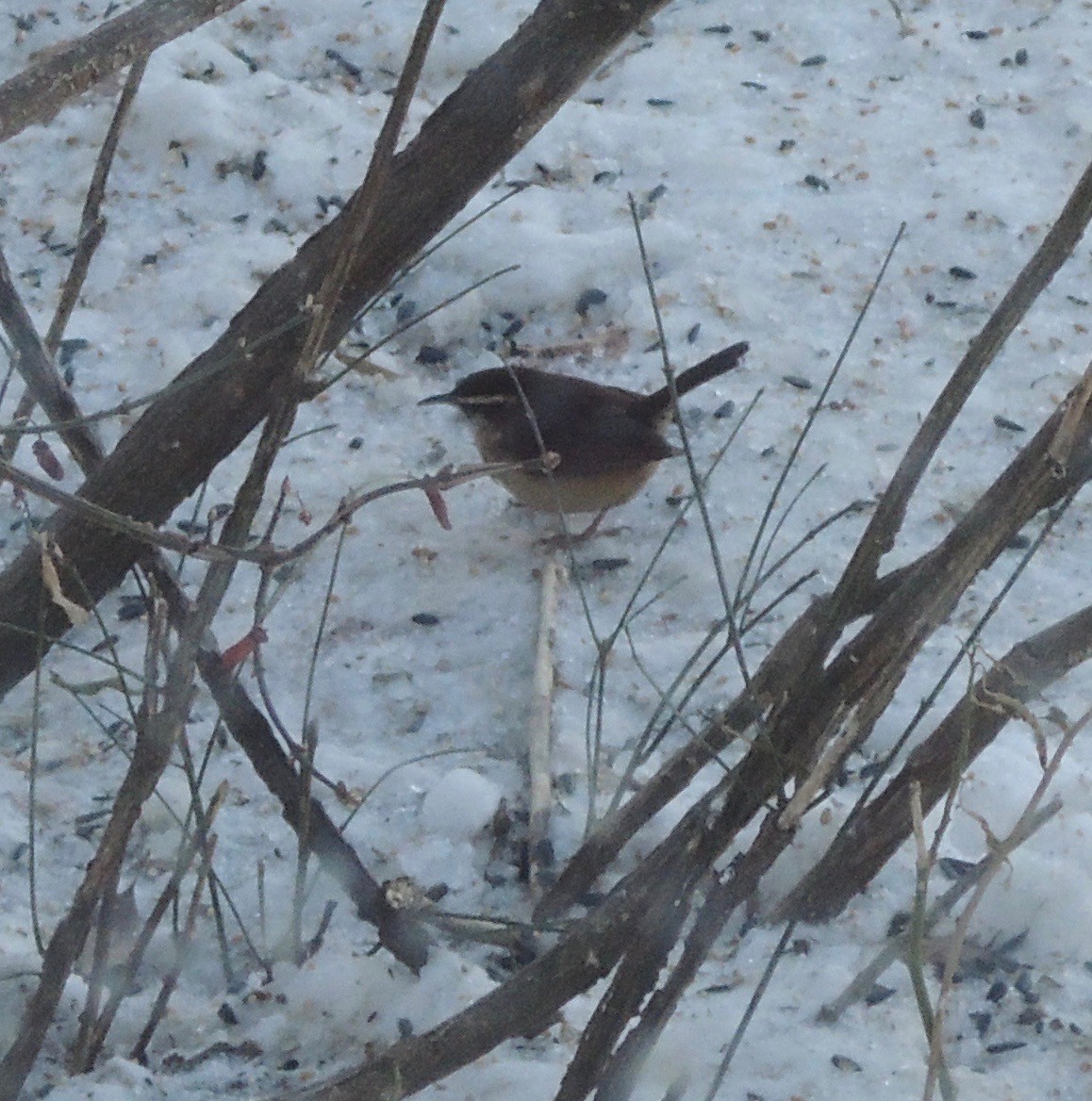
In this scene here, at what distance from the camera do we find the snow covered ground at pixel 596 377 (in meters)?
2.37

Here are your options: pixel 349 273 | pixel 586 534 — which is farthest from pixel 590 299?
pixel 349 273

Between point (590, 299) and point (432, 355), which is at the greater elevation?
point (590, 299)

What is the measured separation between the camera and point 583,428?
12.8 feet

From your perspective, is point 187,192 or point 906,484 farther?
point 187,192

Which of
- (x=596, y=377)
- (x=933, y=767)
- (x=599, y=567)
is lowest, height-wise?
(x=933, y=767)

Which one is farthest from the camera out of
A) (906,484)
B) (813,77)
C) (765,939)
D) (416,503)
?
(813,77)

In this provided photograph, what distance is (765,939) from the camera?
2.47m

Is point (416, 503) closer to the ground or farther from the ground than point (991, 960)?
farther from the ground

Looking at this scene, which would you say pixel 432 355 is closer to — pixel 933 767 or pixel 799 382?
pixel 799 382

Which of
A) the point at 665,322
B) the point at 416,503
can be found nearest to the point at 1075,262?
the point at 665,322

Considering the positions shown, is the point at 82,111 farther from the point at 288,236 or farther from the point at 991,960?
the point at 991,960

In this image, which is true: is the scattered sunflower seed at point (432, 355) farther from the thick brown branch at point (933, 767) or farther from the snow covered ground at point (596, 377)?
the thick brown branch at point (933, 767)

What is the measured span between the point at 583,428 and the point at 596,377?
15.7 inches

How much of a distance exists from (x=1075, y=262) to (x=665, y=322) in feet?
3.45
